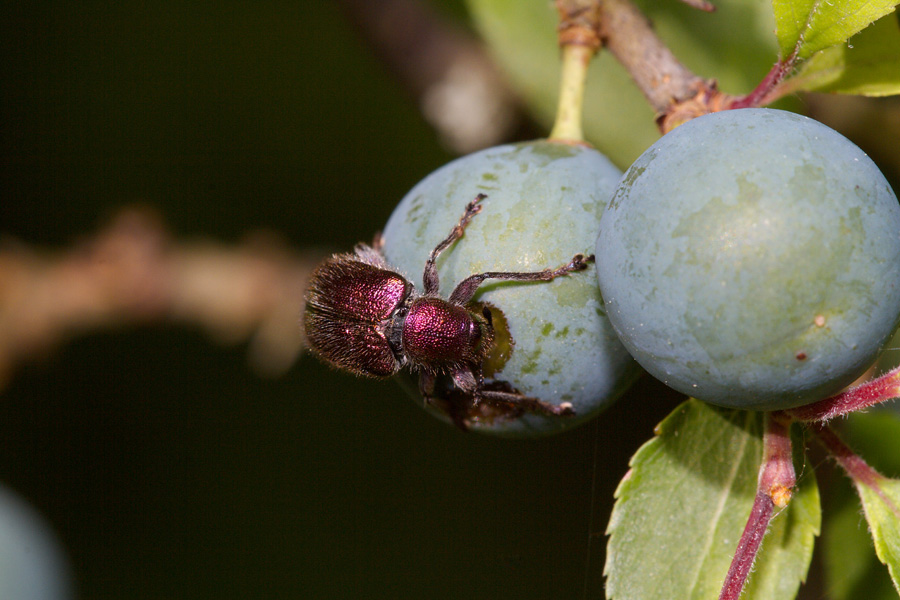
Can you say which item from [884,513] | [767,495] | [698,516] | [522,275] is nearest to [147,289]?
[522,275]

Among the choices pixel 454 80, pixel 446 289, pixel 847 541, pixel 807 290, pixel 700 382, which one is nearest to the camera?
pixel 807 290

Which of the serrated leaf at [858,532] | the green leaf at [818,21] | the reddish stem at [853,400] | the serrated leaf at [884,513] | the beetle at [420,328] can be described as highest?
the green leaf at [818,21]

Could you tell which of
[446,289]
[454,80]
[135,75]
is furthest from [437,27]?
[446,289]

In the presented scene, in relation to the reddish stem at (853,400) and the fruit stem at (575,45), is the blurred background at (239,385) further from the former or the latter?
the reddish stem at (853,400)

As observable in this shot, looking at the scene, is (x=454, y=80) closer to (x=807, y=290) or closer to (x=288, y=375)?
(x=288, y=375)

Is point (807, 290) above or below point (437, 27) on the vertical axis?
below

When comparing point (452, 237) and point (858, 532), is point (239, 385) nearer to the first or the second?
point (452, 237)

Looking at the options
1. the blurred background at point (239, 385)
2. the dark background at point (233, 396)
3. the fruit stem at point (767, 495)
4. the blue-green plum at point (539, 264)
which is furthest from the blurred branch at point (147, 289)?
the fruit stem at point (767, 495)
